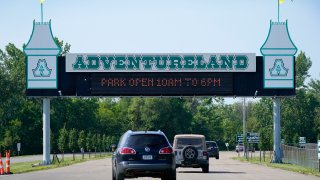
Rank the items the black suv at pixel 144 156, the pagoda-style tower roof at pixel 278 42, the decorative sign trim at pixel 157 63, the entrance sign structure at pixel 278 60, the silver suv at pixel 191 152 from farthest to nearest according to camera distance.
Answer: the pagoda-style tower roof at pixel 278 42 < the entrance sign structure at pixel 278 60 < the decorative sign trim at pixel 157 63 < the silver suv at pixel 191 152 < the black suv at pixel 144 156

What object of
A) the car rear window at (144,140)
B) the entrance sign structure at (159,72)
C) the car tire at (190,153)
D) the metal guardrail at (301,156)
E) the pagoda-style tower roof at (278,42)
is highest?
the pagoda-style tower roof at (278,42)

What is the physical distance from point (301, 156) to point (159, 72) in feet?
37.7

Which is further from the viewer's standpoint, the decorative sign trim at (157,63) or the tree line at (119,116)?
the tree line at (119,116)

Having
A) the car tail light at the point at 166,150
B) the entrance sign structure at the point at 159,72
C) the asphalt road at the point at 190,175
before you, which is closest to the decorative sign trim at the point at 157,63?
the entrance sign structure at the point at 159,72

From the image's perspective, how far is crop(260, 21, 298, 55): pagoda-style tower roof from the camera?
56281mm

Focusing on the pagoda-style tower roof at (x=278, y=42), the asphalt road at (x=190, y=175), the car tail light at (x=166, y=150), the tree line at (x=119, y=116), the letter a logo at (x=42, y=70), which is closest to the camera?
the car tail light at (x=166, y=150)

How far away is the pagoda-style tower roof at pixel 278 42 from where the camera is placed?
185ft

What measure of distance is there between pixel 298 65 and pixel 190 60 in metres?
111

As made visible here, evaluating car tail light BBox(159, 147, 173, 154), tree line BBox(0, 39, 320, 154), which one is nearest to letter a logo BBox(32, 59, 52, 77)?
car tail light BBox(159, 147, 173, 154)

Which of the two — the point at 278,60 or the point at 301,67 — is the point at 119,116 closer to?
the point at 301,67

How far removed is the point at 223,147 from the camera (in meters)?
153

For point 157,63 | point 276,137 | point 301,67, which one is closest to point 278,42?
point 276,137

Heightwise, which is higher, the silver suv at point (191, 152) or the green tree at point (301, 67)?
the green tree at point (301, 67)

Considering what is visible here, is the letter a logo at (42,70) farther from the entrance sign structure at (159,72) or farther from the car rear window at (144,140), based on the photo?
the car rear window at (144,140)
